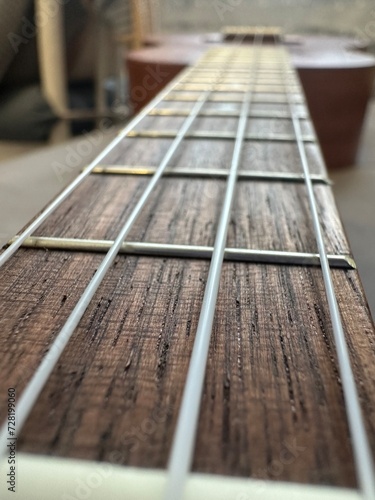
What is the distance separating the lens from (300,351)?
400 mm

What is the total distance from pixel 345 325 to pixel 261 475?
0.16 metres

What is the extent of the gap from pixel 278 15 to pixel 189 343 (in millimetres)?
3868

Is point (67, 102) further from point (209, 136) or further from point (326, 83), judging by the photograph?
point (209, 136)

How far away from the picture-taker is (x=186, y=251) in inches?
21.7

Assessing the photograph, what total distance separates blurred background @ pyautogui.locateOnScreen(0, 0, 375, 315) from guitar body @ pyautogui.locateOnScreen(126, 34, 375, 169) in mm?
82

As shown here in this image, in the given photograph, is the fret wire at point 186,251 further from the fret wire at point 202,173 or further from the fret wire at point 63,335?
the fret wire at point 202,173

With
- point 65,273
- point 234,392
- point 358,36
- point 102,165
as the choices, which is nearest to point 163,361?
point 234,392

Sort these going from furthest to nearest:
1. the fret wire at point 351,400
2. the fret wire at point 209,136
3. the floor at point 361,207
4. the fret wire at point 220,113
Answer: the floor at point 361,207 → the fret wire at point 220,113 → the fret wire at point 209,136 → the fret wire at point 351,400

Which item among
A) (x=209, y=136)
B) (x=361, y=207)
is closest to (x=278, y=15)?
(x=361, y=207)

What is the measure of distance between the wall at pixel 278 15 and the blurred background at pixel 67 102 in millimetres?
660

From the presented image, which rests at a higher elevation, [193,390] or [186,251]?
[186,251]

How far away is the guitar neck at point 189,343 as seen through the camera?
30 cm

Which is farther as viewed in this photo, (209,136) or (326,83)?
(326,83)

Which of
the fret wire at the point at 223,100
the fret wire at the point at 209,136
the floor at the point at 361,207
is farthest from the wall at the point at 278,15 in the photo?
the fret wire at the point at 209,136
